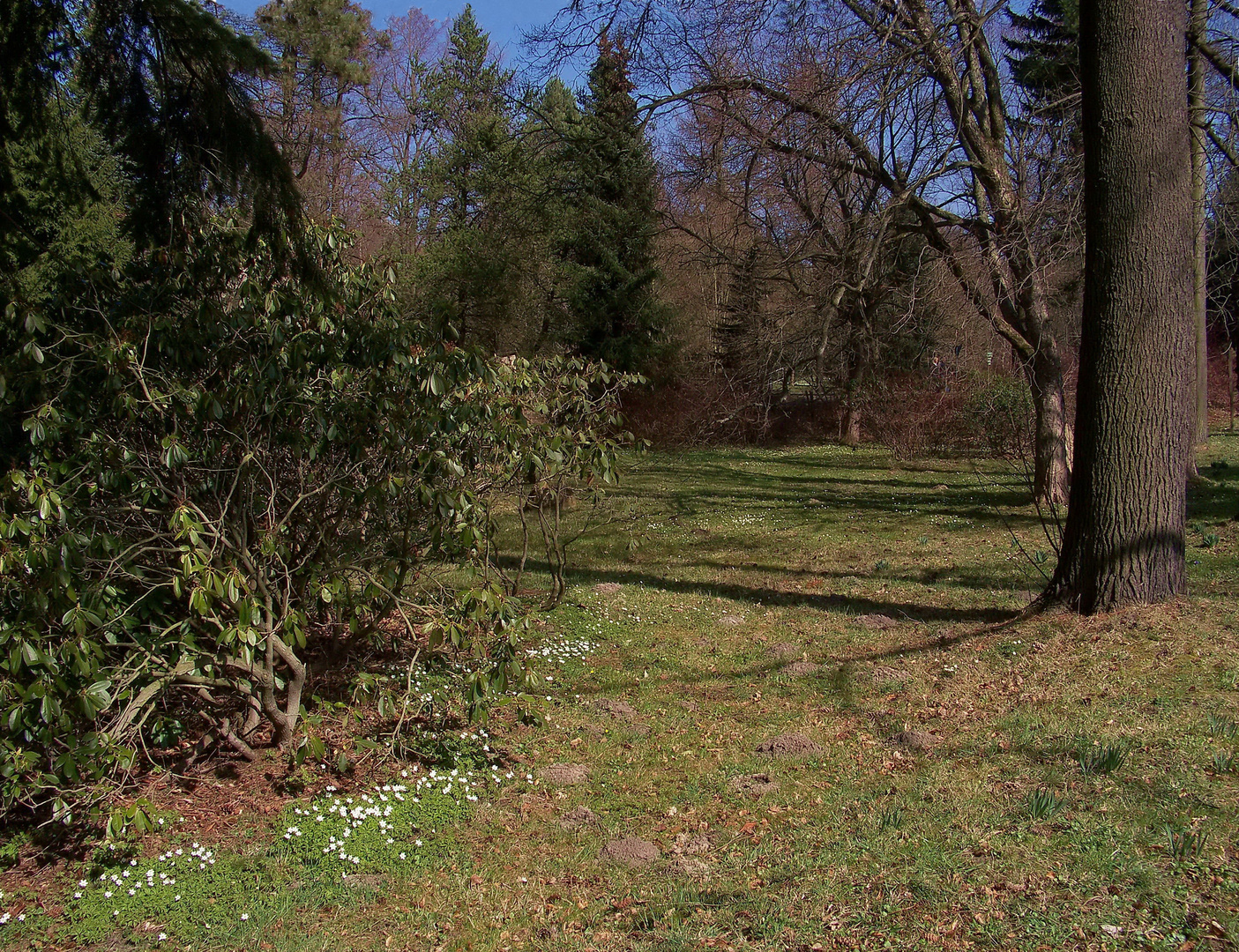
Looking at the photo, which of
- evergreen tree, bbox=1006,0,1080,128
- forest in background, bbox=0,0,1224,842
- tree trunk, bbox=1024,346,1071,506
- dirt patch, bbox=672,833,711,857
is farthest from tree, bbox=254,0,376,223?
dirt patch, bbox=672,833,711,857

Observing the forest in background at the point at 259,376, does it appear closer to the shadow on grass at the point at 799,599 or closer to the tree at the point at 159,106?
the tree at the point at 159,106

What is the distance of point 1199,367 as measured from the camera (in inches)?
783

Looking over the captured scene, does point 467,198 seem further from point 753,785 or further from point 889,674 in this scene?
point 753,785

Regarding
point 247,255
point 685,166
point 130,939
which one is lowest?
point 130,939

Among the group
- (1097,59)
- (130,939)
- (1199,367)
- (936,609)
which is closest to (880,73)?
(1097,59)

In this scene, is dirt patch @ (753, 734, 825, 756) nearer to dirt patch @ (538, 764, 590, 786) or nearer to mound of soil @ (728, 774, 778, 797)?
mound of soil @ (728, 774, 778, 797)

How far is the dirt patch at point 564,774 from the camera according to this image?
5.46m

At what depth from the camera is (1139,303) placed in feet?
21.9

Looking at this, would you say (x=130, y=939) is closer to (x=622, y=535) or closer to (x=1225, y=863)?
(x=1225, y=863)

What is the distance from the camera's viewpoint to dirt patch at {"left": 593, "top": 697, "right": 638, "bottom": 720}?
6.50 meters

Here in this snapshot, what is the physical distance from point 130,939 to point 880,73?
9.77 m

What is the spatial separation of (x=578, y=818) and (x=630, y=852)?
547mm

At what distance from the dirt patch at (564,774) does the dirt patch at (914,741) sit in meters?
2.07

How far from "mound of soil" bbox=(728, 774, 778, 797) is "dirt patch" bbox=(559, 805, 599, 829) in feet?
2.87
